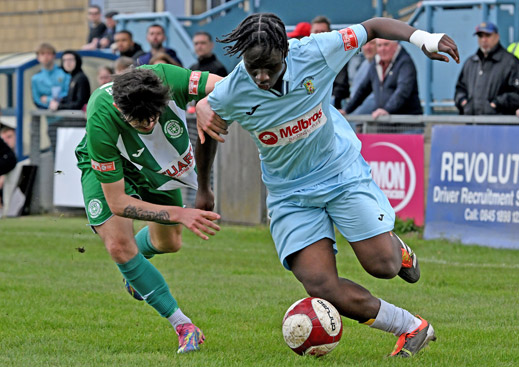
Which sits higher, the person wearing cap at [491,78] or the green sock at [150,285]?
the person wearing cap at [491,78]

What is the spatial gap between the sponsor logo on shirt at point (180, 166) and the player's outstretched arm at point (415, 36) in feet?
5.77

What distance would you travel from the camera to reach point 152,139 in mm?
7098

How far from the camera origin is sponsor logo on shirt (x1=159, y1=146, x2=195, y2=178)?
7402 millimetres

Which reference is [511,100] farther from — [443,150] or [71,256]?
[71,256]

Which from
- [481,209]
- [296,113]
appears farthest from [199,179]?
[481,209]

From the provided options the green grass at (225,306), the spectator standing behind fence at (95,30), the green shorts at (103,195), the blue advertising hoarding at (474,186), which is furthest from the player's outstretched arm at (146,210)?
the spectator standing behind fence at (95,30)

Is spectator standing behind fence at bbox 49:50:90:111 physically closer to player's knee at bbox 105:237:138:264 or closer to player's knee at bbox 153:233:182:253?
player's knee at bbox 153:233:182:253

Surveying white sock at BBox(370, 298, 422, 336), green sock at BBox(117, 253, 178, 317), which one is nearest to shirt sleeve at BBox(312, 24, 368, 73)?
white sock at BBox(370, 298, 422, 336)

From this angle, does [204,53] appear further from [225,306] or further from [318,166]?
[318,166]

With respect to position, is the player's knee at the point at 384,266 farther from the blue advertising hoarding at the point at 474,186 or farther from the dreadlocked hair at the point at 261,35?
the blue advertising hoarding at the point at 474,186

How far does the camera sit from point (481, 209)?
480 inches

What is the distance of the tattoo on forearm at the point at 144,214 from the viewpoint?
6488 millimetres

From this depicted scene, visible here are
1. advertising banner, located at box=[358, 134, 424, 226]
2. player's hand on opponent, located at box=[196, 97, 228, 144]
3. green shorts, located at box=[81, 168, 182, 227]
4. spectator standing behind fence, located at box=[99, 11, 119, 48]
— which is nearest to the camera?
player's hand on opponent, located at box=[196, 97, 228, 144]

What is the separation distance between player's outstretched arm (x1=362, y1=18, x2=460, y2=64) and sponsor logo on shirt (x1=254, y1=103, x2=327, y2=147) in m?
0.65
